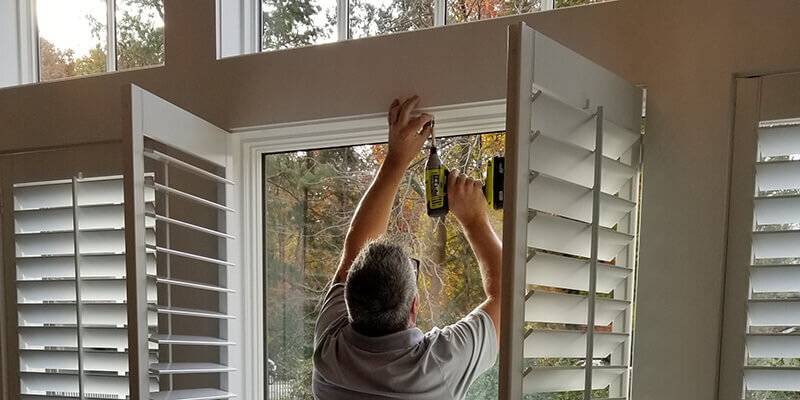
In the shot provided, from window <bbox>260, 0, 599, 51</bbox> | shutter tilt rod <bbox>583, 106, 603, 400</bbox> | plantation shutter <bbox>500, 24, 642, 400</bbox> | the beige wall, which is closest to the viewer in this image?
plantation shutter <bbox>500, 24, 642, 400</bbox>

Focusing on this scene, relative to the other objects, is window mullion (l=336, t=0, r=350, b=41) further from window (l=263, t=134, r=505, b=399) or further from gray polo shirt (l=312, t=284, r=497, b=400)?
gray polo shirt (l=312, t=284, r=497, b=400)

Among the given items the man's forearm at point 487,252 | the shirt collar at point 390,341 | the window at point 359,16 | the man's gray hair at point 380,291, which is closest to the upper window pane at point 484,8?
the window at point 359,16

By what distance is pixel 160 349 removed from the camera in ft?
5.92

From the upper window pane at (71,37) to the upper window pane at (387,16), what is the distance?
906 mm

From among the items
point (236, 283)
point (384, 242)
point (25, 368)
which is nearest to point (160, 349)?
point (236, 283)

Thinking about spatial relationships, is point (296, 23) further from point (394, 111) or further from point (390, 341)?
point (390, 341)

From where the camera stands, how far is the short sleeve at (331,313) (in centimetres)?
143

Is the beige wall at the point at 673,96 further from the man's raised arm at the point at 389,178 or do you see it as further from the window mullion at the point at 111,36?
the window mullion at the point at 111,36

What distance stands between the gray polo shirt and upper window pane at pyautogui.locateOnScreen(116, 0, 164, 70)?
3.83ft

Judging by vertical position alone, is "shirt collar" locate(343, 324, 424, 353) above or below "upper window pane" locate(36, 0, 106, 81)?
below

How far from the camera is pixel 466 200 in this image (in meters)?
1.42

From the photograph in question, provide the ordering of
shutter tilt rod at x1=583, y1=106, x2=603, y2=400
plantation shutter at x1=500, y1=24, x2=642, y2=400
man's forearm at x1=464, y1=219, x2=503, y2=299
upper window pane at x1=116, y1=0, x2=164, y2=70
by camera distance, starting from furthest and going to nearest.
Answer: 1. upper window pane at x1=116, y1=0, x2=164, y2=70
2. man's forearm at x1=464, y1=219, x2=503, y2=299
3. shutter tilt rod at x1=583, y1=106, x2=603, y2=400
4. plantation shutter at x1=500, y1=24, x2=642, y2=400

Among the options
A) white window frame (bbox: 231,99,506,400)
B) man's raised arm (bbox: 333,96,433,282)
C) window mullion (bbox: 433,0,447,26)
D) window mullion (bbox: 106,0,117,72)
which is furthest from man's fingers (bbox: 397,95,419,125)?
window mullion (bbox: 106,0,117,72)

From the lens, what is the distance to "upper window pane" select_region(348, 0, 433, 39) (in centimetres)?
169
